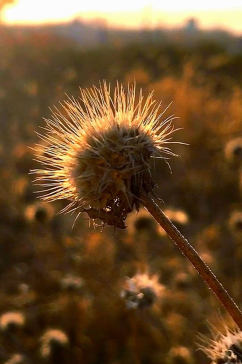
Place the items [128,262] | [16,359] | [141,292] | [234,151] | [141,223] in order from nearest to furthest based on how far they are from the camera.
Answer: [141,292] < [16,359] < [141,223] < [234,151] < [128,262]

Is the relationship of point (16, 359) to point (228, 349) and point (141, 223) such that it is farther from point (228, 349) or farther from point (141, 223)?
point (228, 349)

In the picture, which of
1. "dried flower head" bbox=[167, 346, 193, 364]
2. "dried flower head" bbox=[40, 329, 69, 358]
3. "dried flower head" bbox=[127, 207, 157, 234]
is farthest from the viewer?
"dried flower head" bbox=[127, 207, 157, 234]

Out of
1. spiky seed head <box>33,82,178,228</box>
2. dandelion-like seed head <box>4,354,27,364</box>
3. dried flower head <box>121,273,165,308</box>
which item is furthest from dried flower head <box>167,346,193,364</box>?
spiky seed head <box>33,82,178,228</box>

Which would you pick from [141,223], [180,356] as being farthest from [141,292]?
[141,223]

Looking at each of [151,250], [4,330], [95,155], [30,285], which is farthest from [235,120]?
[95,155]

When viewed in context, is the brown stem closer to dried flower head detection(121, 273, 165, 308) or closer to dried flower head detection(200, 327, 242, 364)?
dried flower head detection(200, 327, 242, 364)

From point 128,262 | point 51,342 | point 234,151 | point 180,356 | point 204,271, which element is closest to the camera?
point 204,271

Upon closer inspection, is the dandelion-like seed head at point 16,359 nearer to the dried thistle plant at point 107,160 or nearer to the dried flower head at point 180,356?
the dried flower head at point 180,356

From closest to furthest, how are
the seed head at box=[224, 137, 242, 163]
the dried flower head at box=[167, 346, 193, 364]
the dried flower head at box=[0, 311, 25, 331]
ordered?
1. the dried flower head at box=[167, 346, 193, 364]
2. the dried flower head at box=[0, 311, 25, 331]
3. the seed head at box=[224, 137, 242, 163]
